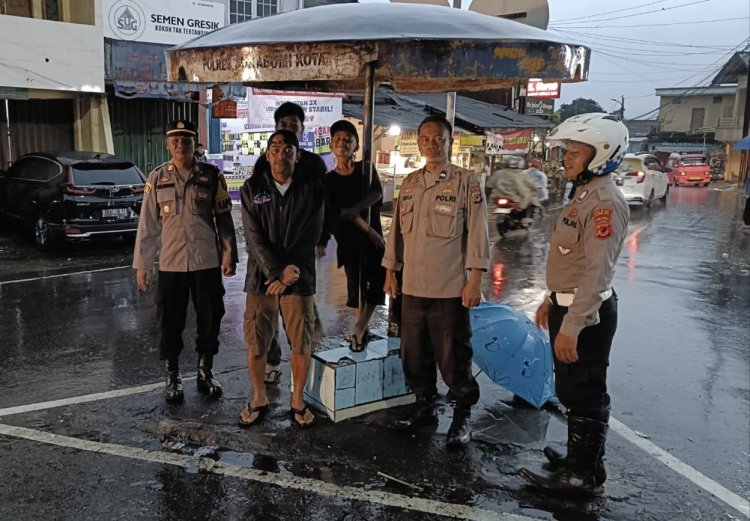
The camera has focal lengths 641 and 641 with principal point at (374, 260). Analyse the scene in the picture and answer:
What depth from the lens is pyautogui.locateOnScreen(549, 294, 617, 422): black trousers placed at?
3.38 m

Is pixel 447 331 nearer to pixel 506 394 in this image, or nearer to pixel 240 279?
pixel 506 394

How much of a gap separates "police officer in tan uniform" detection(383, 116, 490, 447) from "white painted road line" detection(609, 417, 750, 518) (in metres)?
1.21

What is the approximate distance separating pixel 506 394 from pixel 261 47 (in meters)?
3.10

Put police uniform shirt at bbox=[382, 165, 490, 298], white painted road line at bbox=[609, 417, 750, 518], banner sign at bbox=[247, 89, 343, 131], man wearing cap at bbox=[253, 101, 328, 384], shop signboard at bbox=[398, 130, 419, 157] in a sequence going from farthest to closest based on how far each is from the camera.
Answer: shop signboard at bbox=[398, 130, 419, 157] < banner sign at bbox=[247, 89, 343, 131] < man wearing cap at bbox=[253, 101, 328, 384] < police uniform shirt at bbox=[382, 165, 490, 298] < white painted road line at bbox=[609, 417, 750, 518]

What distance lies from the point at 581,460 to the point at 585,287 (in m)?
1.00

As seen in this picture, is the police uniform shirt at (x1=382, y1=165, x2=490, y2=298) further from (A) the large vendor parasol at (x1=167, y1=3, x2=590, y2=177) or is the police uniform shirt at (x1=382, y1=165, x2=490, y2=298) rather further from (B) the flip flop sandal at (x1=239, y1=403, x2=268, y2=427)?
(B) the flip flop sandal at (x1=239, y1=403, x2=268, y2=427)

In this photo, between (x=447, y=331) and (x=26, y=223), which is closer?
(x=447, y=331)

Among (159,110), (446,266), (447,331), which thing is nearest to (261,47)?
(446,266)

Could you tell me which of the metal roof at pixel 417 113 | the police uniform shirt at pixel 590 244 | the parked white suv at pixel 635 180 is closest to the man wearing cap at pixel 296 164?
the police uniform shirt at pixel 590 244

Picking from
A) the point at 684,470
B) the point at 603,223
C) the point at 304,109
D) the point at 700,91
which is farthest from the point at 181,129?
the point at 700,91

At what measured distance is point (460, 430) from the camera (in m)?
4.03

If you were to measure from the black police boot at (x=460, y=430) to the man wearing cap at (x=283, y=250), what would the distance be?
0.93 metres

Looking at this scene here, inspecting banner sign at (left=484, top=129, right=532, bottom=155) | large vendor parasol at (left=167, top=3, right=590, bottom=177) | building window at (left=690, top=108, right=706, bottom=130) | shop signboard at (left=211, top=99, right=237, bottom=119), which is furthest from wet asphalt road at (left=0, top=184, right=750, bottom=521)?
building window at (left=690, top=108, right=706, bottom=130)

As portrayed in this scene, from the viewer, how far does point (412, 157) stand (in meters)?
17.1
